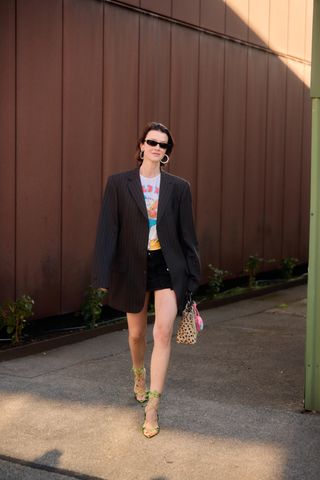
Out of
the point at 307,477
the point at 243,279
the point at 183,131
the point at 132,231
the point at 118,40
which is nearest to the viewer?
the point at 307,477

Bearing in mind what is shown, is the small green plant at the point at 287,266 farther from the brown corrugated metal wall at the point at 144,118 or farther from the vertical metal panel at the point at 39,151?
the vertical metal panel at the point at 39,151

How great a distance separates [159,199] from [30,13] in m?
3.76

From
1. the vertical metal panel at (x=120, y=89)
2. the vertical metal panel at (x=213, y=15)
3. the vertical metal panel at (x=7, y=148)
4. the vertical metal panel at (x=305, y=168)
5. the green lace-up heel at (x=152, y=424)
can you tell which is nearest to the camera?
the green lace-up heel at (x=152, y=424)

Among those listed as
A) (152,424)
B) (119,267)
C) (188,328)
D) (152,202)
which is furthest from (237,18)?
(152,424)

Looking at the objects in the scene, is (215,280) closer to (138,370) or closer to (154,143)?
(138,370)

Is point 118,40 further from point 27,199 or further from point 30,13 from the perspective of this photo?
point 27,199

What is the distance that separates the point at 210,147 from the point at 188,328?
6604 mm

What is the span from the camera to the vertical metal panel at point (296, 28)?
47.1 feet

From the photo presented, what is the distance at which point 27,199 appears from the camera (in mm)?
8883

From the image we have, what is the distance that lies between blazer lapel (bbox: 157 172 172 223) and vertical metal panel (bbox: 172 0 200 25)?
5.76 meters

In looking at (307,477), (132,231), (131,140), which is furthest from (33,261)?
(307,477)

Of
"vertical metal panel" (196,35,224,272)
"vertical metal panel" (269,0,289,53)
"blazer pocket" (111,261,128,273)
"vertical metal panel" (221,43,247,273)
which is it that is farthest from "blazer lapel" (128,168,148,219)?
"vertical metal panel" (269,0,289,53)

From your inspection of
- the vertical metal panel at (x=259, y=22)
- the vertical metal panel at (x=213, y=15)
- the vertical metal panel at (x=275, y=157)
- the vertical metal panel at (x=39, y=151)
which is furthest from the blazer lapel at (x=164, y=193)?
the vertical metal panel at (x=275, y=157)

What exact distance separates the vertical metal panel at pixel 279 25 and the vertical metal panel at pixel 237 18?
0.84 meters
